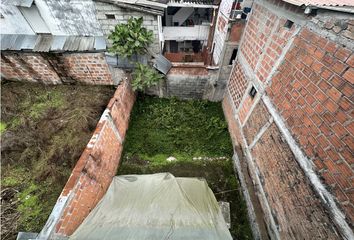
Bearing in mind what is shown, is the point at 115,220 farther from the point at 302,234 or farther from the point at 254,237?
the point at 254,237

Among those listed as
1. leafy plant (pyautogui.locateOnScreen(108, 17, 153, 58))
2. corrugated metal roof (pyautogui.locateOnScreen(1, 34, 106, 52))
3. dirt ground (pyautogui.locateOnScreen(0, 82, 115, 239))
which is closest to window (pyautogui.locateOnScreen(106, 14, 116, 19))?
leafy plant (pyautogui.locateOnScreen(108, 17, 153, 58))

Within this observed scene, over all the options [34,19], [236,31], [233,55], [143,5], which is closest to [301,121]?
[236,31]

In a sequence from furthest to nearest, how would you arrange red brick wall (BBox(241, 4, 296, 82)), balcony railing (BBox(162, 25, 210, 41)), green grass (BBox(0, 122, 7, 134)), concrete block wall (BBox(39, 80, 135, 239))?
balcony railing (BBox(162, 25, 210, 41)) → green grass (BBox(0, 122, 7, 134)) → red brick wall (BBox(241, 4, 296, 82)) → concrete block wall (BBox(39, 80, 135, 239))

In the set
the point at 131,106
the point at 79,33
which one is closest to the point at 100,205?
the point at 131,106

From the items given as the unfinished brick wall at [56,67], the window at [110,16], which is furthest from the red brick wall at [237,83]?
the unfinished brick wall at [56,67]

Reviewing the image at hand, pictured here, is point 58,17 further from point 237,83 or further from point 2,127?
point 237,83

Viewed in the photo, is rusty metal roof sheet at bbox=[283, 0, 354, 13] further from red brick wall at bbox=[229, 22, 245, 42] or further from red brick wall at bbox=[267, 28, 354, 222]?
red brick wall at bbox=[229, 22, 245, 42]
